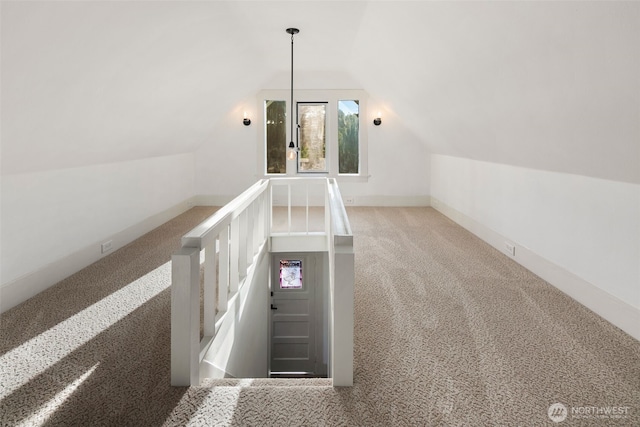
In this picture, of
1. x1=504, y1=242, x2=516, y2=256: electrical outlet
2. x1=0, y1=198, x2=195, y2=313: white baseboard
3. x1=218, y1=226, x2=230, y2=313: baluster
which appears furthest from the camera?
x1=504, y1=242, x2=516, y2=256: electrical outlet

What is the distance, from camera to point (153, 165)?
5.28m

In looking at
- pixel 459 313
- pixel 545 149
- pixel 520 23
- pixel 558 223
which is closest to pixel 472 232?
pixel 558 223

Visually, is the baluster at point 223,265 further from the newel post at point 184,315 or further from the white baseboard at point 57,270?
the white baseboard at point 57,270

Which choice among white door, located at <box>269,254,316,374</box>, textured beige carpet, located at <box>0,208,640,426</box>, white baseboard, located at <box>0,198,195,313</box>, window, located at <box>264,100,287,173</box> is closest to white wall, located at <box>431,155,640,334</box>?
→ textured beige carpet, located at <box>0,208,640,426</box>

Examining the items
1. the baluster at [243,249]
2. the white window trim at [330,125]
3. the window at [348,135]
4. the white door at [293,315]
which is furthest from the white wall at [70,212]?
the window at [348,135]

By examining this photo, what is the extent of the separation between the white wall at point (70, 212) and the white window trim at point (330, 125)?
2029 millimetres

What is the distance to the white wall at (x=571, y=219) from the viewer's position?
8.13 ft

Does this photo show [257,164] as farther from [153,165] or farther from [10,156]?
[10,156]

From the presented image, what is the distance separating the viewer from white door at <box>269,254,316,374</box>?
5.44m

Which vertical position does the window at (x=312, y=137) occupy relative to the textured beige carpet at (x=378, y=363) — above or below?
above

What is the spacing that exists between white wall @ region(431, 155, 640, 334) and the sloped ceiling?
0.14 m

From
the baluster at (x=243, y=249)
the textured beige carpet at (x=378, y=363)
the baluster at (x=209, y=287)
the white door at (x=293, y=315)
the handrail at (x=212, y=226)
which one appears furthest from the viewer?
the white door at (x=293, y=315)

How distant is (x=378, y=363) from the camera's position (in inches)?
81.7

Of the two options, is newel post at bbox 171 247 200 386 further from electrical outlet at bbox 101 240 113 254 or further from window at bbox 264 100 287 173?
window at bbox 264 100 287 173
